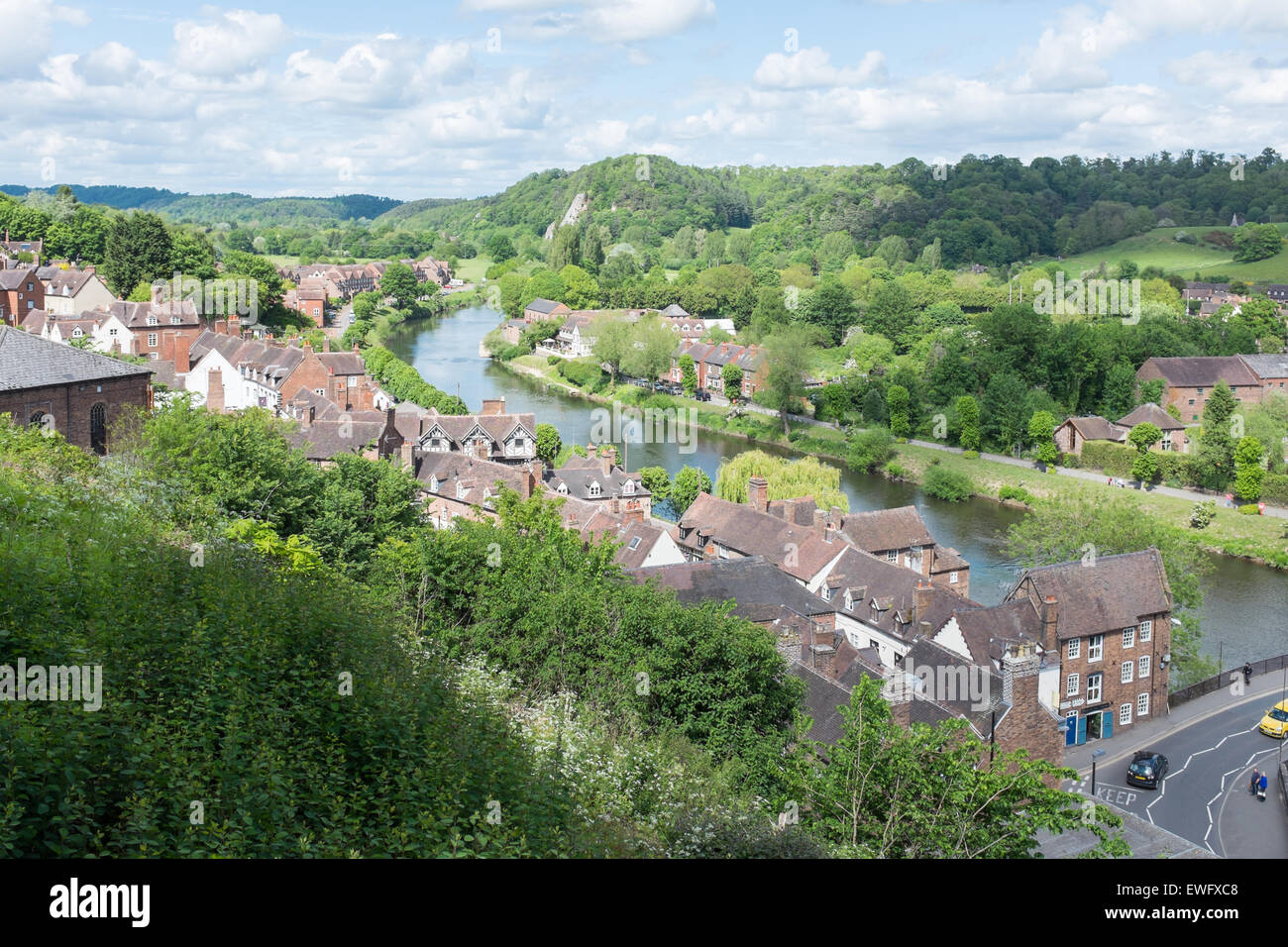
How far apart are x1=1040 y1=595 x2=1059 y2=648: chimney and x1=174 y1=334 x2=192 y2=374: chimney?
143ft

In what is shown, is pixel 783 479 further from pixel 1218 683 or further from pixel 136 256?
pixel 136 256

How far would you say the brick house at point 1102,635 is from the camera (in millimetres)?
27484

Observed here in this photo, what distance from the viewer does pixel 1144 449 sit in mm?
58062

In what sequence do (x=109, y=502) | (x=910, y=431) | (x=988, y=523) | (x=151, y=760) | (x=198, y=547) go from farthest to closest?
(x=910, y=431)
(x=988, y=523)
(x=109, y=502)
(x=198, y=547)
(x=151, y=760)

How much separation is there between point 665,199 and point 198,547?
158631 mm

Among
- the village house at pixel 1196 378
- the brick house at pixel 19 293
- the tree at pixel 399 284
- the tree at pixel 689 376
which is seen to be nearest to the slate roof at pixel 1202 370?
the village house at pixel 1196 378

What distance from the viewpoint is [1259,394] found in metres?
69.4

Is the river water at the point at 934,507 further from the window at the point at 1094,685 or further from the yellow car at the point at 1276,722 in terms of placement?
the window at the point at 1094,685

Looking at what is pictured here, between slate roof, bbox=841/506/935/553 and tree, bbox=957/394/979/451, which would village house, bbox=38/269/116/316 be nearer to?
slate roof, bbox=841/506/935/553

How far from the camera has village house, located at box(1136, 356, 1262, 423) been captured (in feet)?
223

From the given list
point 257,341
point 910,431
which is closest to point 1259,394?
point 910,431

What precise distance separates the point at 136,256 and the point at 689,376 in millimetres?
37588

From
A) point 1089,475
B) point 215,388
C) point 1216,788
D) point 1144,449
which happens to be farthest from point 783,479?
point 215,388
